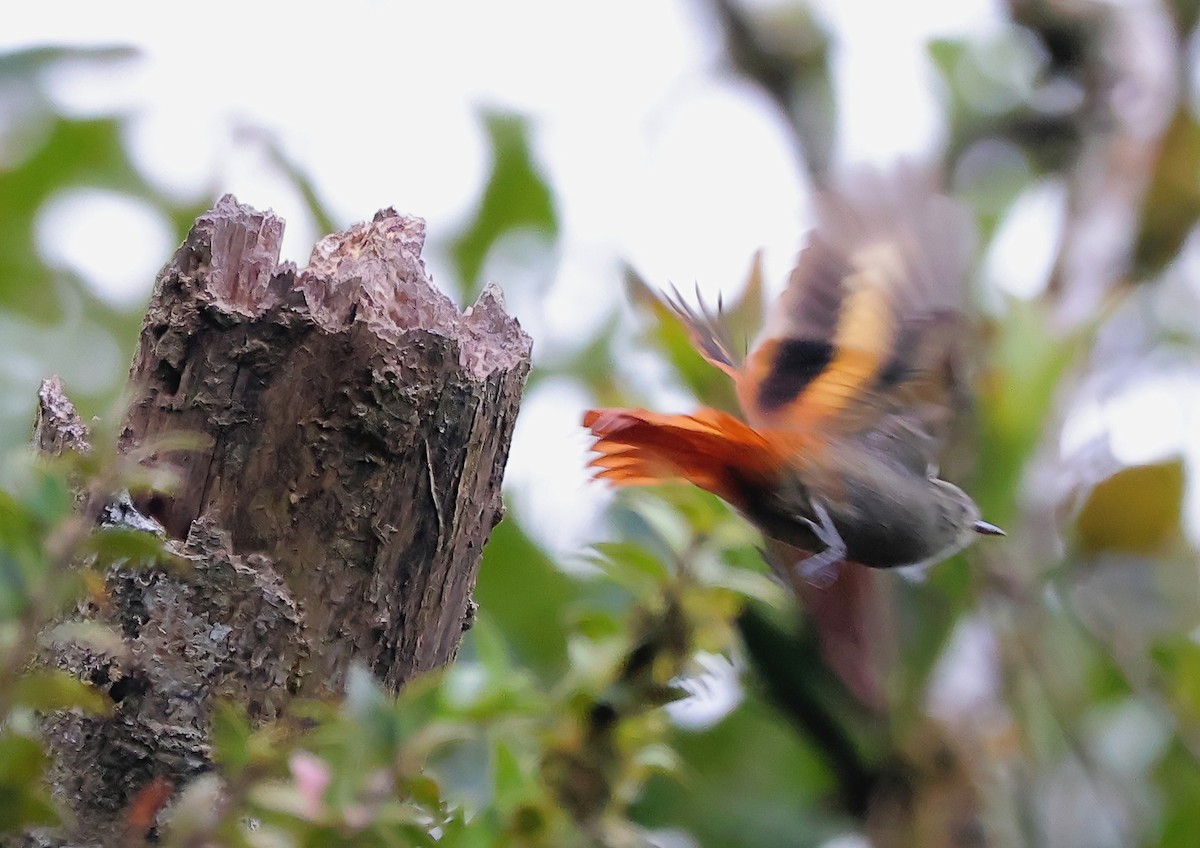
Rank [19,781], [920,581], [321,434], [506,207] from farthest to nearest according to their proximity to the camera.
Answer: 1. [506,207]
2. [920,581]
3. [321,434]
4. [19,781]

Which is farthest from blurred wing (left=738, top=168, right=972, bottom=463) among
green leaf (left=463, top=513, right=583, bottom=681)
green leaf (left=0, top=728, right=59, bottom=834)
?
green leaf (left=0, top=728, right=59, bottom=834)

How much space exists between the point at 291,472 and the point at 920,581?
147 cm

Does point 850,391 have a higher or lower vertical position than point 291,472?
higher

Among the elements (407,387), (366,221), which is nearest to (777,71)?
(366,221)

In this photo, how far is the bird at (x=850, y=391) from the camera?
1576 mm

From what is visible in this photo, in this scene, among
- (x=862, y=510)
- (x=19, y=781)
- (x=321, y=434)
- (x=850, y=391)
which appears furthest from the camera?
(x=850, y=391)

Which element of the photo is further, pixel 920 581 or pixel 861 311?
pixel 920 581

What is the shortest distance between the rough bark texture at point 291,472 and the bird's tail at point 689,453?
357 millimetres

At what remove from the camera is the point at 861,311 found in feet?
5.62

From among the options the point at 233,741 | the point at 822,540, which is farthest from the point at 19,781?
the point at 822,540

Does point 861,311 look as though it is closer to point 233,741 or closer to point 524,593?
point 524,593

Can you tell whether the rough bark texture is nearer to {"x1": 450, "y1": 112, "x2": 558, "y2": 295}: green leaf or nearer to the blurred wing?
the blurred wing

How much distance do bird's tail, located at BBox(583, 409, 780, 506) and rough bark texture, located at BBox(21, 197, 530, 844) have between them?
0.36m

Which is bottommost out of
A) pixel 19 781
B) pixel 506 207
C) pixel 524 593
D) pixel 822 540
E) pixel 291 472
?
pixel 19 781
